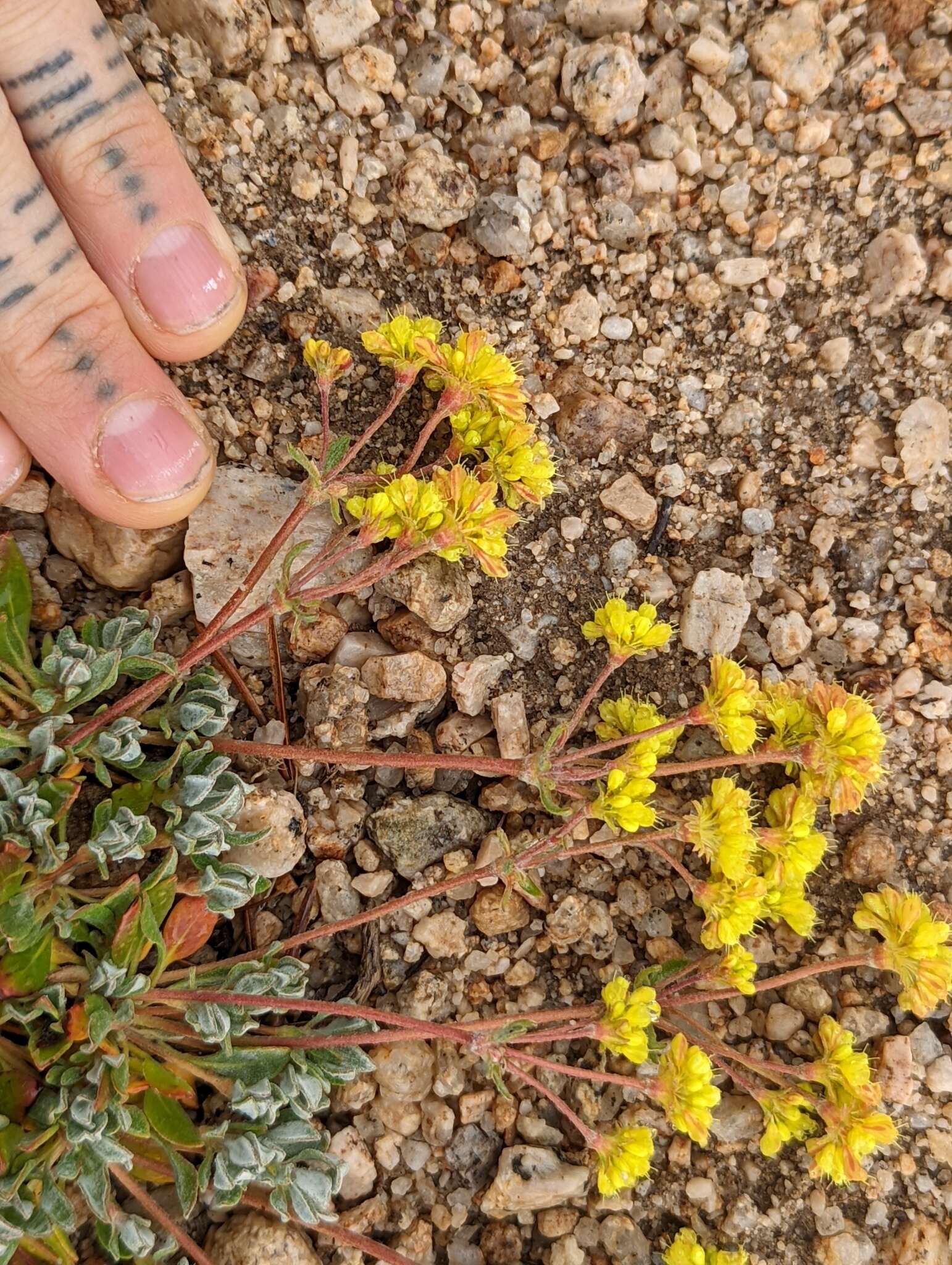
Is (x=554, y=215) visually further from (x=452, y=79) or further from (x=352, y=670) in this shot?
(x=352, y=670)

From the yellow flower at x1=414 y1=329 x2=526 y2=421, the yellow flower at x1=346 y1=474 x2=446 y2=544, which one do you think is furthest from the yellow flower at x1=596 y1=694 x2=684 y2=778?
the yellow flower at x1=414 y1=329 x2=526 y2=421

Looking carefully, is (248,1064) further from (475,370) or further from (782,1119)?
(475,370)

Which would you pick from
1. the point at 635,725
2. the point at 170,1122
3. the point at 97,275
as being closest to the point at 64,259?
the point at 97,275

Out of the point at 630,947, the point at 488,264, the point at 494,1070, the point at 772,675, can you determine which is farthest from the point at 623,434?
the point at 494,1070

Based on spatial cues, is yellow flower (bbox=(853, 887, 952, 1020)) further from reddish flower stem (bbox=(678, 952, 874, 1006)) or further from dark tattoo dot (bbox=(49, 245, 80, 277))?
dark tattoo dot (bbox=(49, 245, 80, 277))

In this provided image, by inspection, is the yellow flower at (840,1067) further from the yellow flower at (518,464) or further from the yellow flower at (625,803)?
the yellow flower at (518,464)
